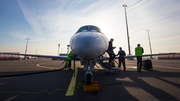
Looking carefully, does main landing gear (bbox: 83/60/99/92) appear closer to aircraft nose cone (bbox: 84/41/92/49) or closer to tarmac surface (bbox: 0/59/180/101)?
tarmac surface (bbox: 0/59/180/101)

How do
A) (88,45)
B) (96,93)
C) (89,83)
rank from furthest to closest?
(89,83)
(96,93)
(88,45)

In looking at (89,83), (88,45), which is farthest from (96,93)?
(88,45)

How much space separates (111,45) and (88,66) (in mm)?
3504

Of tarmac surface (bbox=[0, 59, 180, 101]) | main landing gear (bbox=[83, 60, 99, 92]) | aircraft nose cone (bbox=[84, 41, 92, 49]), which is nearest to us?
tarmac surface (bbox=[0, 59, 180, 101])

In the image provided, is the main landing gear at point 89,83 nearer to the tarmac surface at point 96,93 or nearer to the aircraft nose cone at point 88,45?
the tarmac surface at point 96,93

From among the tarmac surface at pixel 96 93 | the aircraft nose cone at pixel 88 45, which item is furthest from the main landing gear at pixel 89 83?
the aircraft nose cone at pixel 88 45

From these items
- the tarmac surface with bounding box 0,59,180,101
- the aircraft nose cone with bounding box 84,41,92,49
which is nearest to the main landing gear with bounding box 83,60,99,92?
the tarmac surface with bounding box 0,59,180,101

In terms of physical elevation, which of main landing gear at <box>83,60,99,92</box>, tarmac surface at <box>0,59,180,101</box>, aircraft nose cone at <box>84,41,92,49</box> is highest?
aircraft nose cone at <box>84,41,92,49</box>

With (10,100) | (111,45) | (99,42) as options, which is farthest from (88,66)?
(111,45)

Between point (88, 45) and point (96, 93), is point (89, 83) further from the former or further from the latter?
point (88, 45)

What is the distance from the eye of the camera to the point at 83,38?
270 cm

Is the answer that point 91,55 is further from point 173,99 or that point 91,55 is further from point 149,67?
point 149,67

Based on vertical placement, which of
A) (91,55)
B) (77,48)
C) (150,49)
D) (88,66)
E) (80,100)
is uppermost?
(150,49)

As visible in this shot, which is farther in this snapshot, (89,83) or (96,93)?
(89,83)
